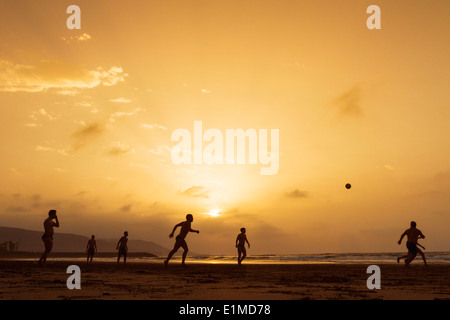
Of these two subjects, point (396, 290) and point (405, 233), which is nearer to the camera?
point (396, 290)

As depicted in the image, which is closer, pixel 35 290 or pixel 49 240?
pixel 35 290
